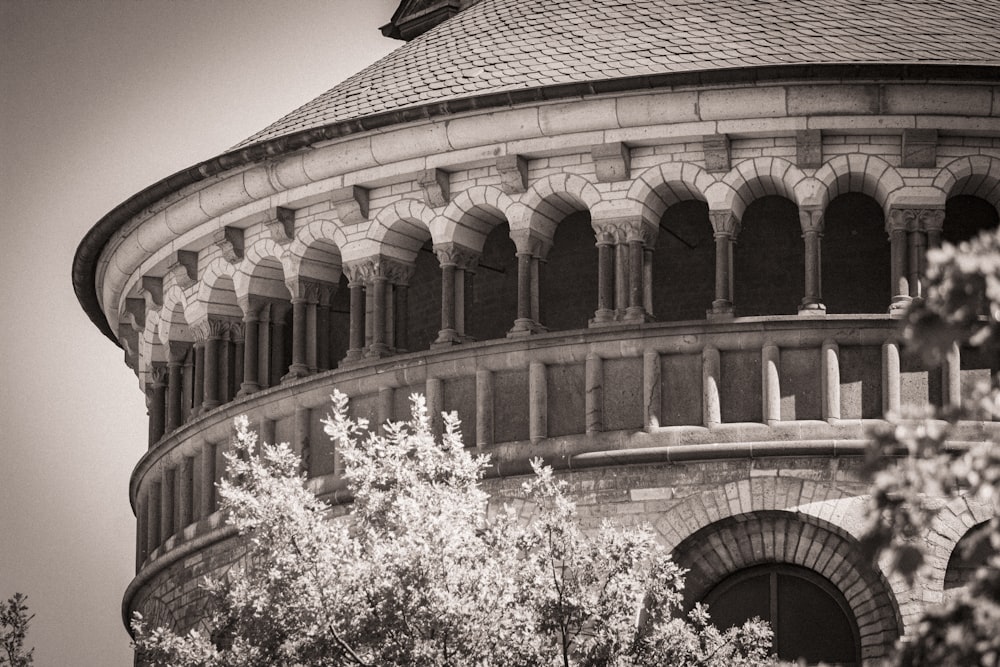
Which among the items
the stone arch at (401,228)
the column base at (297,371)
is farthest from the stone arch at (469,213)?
the column base at (297,371)

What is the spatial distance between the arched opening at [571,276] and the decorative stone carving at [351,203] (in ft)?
6.95

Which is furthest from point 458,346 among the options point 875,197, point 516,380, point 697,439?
point 875,197

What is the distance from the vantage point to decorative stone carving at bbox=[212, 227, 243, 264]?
96.6 ft

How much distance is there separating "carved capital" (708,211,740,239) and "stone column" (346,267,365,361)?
4.20m

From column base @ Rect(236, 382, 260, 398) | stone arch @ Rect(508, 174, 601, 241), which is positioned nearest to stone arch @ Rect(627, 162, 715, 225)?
stone arch @ Rect(508, 174, 601, 241)

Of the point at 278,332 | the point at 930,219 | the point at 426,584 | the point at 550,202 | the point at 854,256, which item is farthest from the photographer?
the point at 278,332

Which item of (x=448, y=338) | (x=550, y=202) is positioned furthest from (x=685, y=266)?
(x=448, y=338)

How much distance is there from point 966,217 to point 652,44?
12.6 ft

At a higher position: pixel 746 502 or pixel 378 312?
pixel 378 312

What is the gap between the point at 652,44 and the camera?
Answer: 2764 cm

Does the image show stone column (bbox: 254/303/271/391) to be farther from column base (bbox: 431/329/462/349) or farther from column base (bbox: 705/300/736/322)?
column base (bbox: 705/300/736/322)

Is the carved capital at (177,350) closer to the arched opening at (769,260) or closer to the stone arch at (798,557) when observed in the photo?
the arched opening at (769,260)

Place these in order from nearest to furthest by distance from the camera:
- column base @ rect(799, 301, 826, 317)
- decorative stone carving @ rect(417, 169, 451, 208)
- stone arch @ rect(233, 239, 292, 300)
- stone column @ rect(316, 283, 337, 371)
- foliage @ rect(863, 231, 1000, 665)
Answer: foliage @ rect(863, 231, 1000, 665)
column base @ rect(799, 301, 826, 317)
decorative stone carving @ rect(417, 169, 451, 208)
stone column @ rect(316, 283, 337, 371)
stone arch @ rect(233, 239, 292, 300)

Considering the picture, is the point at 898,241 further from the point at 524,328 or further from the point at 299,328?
the point at 299,328
